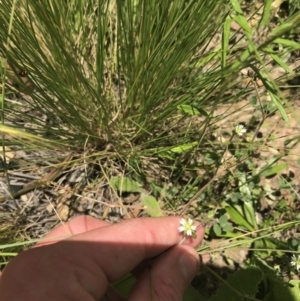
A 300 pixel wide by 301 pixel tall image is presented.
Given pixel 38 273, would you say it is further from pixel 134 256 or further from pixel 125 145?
pixel 125 145

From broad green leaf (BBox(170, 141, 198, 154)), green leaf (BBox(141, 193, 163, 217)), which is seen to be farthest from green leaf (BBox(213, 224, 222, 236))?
broad green leaf (BBox(170, 141, 198, 154))

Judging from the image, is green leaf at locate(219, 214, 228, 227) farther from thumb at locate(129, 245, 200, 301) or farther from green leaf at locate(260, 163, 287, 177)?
thumb at locate(129, 245, 200, 301)

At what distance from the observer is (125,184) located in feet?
4.48

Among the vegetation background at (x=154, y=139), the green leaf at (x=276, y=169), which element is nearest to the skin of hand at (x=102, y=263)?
the vegetation background at (x=154, y=139)

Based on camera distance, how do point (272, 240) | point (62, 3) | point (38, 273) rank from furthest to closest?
point (272, 240) → point (62, 3) → point (38, 273)

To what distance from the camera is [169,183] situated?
4.50 feet

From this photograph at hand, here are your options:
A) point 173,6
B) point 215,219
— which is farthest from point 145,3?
point 215,219

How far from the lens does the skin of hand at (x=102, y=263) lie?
790mm

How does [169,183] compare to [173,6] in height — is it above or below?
below

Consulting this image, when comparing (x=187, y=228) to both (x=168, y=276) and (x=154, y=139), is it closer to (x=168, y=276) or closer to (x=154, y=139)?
(x=168, y=276)

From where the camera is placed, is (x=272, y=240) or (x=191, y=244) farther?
(x=272, y=240)

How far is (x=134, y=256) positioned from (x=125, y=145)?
468 mm

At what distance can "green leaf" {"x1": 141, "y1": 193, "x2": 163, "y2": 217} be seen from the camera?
4.25 ft

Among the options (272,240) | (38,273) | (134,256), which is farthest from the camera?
(272,240)
